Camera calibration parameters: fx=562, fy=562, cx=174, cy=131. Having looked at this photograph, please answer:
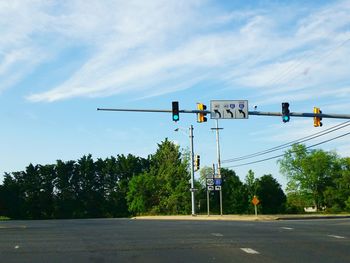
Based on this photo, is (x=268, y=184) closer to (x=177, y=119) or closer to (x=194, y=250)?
(x=177, y=119)

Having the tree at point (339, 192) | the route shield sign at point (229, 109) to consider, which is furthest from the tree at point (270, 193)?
the route shield sign at point (229, 109)

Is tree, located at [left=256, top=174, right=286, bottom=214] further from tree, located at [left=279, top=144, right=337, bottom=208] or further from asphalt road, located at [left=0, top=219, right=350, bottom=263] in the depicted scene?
asphalt road, located at [left=0, top=219, right=350, bottom=263]

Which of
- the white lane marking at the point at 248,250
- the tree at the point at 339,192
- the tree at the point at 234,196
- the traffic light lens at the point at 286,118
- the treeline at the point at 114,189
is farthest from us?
the tree at the point at 339,192

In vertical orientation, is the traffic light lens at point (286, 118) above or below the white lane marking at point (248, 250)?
above

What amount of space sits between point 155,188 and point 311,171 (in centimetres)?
3166

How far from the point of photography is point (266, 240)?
19.4 meters

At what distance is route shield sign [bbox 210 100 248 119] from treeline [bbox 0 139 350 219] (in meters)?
48.8

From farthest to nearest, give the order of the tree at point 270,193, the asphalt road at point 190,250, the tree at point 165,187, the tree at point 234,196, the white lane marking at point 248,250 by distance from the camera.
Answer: the tree at point 270,193 < the tree at point 234,196 < the tree at point 165,187 < the white lane marking at point 248,250 < the asphalt road at point 190,250

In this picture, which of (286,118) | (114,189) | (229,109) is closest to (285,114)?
(286,118)

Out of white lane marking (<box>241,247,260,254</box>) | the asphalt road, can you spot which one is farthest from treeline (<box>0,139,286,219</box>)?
white lane marking (<box>241,247,260,254</box>)

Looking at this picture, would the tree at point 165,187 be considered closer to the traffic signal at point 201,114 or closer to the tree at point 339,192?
the tree at point 339,192

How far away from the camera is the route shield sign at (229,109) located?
29.3 meters

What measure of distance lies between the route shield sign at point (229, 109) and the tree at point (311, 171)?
7464 cm

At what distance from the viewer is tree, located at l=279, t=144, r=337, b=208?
100812mm
